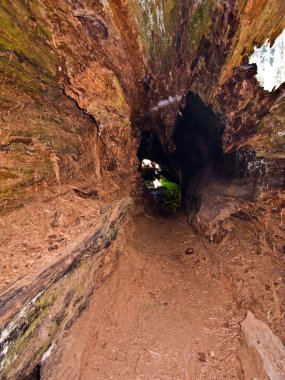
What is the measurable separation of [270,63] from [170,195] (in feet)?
26.8

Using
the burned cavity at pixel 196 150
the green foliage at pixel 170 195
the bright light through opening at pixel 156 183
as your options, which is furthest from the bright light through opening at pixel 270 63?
the bright light through opening at pixel 156 183

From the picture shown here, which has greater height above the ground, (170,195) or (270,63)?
(270,63)

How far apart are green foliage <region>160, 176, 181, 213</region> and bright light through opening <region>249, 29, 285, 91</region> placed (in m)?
6.10

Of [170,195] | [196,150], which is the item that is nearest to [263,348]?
[196,150]

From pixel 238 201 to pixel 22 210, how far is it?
3484 millimetres

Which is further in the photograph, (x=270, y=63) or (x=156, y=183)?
(x=156, y=183)

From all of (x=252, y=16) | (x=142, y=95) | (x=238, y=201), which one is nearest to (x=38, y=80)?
(x=142, y=95)

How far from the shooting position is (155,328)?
9.87 feet

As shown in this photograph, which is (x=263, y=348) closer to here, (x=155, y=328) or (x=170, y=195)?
(x=155, y=328)

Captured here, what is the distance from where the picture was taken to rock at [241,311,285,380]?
2.42 meters

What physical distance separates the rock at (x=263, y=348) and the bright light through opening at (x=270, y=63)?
328 centimetres

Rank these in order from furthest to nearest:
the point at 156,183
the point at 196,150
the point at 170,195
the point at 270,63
→ the point at 156,183 → the point at 170,195 → the point at 196,150 → the point at 270,63

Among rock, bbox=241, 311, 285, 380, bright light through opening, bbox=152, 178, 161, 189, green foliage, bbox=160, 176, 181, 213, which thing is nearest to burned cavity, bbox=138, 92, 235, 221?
green foliage, bbox=160, 176, 181, 213

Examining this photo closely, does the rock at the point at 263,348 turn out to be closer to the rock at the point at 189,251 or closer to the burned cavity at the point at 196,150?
the rock at the point at 189,251
